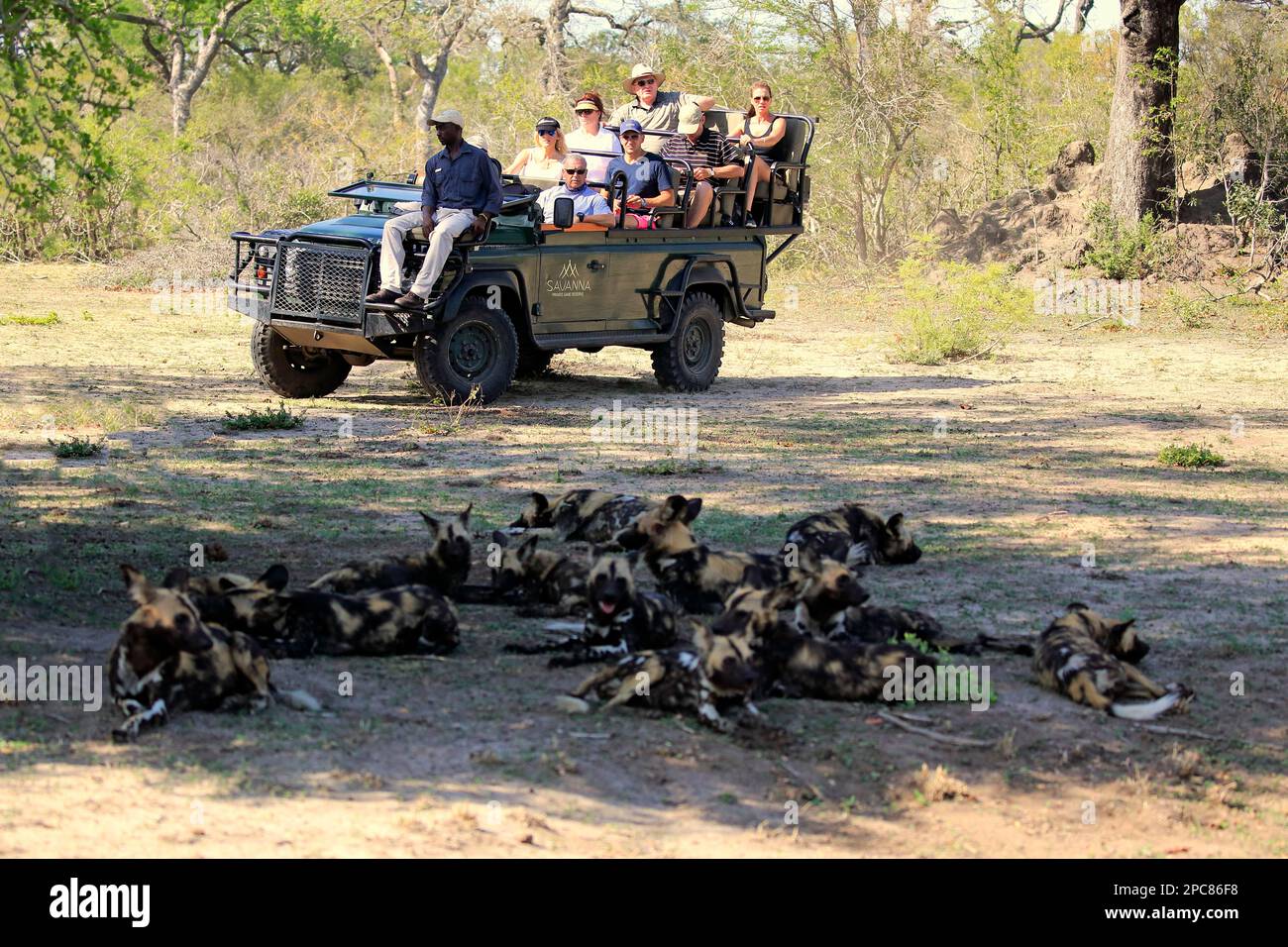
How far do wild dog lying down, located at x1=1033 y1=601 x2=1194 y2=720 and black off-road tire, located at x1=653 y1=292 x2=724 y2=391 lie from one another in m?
9.07

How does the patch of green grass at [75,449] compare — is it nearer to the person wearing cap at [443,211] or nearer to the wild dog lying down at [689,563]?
the person wearing cap at [443,211]

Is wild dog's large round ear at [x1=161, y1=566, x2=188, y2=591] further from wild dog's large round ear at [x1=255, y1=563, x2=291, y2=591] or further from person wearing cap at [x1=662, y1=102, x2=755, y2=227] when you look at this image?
person wearing cap at [x1=662, y1=102, x2=755, y2=227]

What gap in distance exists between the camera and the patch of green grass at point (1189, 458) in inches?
477

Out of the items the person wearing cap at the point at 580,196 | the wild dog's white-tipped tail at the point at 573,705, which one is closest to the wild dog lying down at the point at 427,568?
the wild dog's white-tipped tail at the point at 573,705

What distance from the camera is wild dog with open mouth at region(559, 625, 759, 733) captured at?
19.9ft

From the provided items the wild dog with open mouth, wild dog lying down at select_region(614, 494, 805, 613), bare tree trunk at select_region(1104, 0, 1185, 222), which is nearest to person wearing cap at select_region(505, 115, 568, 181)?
wild dog lying down at select_region(614, 494, 805, 613)

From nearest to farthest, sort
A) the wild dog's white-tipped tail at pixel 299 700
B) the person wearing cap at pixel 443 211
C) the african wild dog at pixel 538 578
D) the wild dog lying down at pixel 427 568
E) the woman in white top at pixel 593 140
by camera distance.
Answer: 1. the wild dog's white-tipped tail at pixel 299 700
2. the wild dog lying down at pixel 427 568
3. the african wild dog at pixel 538 578
4. the person wearing cap at pixel 443 211
5. the woman in white top at pixel 593 140

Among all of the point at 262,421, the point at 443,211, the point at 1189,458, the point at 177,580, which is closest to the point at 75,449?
the point at 262,421

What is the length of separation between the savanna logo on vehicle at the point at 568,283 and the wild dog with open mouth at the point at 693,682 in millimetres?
8363

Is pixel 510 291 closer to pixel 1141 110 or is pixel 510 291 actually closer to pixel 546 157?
pixel 546 157

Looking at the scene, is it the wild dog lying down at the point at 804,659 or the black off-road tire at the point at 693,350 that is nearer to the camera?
the wild dog lying down at the point at 804,659

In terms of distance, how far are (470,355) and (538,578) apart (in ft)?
20.4

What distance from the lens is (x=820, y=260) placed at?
Answer: 27.8 metres

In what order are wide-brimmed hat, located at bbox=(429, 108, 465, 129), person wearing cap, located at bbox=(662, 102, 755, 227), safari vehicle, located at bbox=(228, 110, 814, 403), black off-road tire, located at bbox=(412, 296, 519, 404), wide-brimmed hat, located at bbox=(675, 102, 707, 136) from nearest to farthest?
wide-brimmed hat, located at bbox=(429, 108, 465, 129) → safari vehicle, located at bbox=(228, 110, 814, 403) → black off-road tire, located at bbox=(412, 296, 519, 404) → person wearing cap, located at bbox=(662, 102, 755, 227) → wide-brimmed hat, located at bbox=(675, 102, 707, 136)
